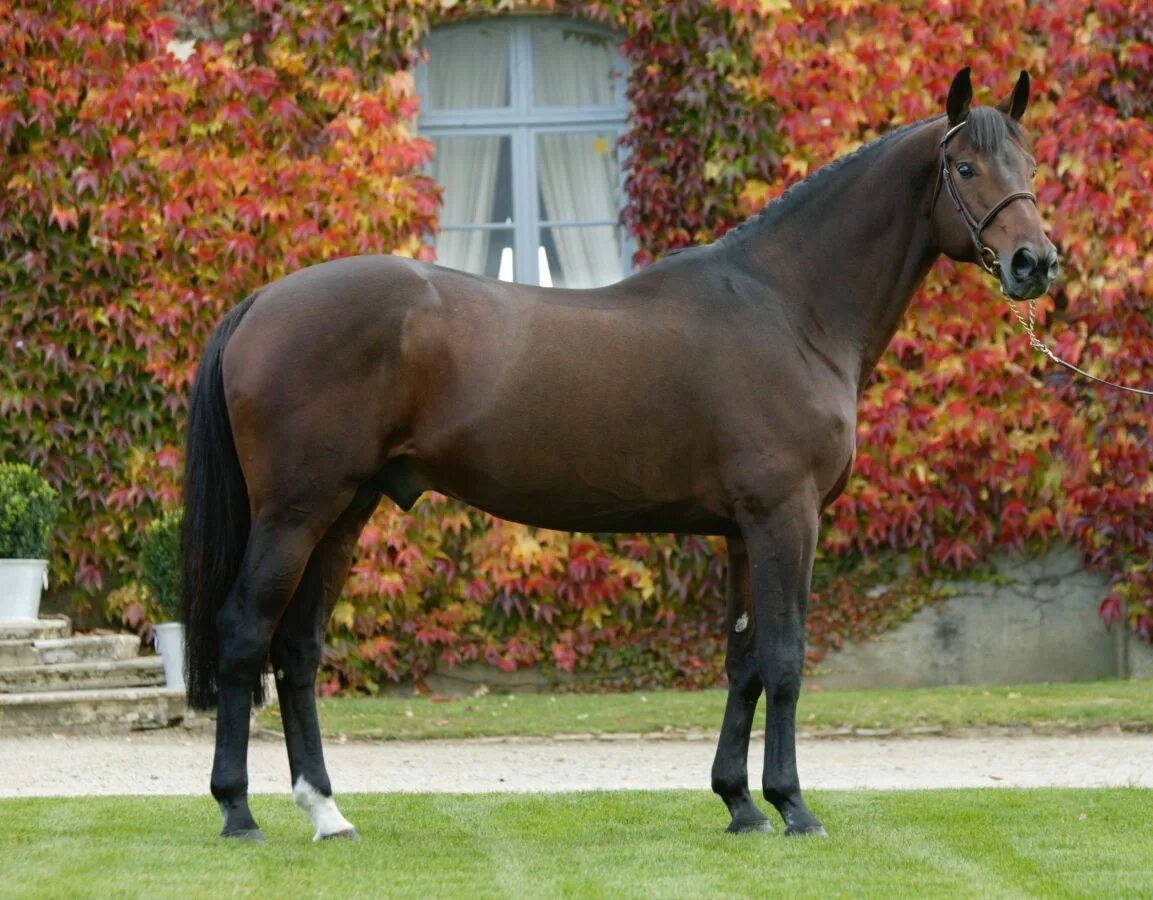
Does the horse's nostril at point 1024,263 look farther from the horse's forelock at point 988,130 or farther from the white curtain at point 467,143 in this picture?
the white curtain at point 467,143

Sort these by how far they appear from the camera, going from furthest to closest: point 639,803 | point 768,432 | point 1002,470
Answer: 1. point 1002,470
2. point 639,803
3. point 768,432

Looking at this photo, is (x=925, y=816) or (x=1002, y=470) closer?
(x=925, y=816)

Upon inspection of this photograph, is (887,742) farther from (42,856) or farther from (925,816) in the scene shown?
(42,856)

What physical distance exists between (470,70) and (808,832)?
7039 mm

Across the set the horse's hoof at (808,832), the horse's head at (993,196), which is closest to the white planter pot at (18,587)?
the horse's hoof at (808,832)

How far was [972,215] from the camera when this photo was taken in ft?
17.3

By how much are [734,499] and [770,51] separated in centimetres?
592

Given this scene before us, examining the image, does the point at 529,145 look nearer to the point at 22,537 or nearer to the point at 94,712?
the point at 22,537

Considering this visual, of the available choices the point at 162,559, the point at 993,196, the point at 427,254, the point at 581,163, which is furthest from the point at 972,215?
the point at 581,163

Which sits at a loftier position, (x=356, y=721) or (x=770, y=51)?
(x=770, y=51)

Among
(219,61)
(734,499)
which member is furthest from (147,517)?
(734,499)

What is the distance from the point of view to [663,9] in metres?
10.5

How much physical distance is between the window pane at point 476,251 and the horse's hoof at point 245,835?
20.6ft

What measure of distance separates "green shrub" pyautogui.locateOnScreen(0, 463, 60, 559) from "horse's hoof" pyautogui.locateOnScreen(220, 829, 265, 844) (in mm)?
4810
